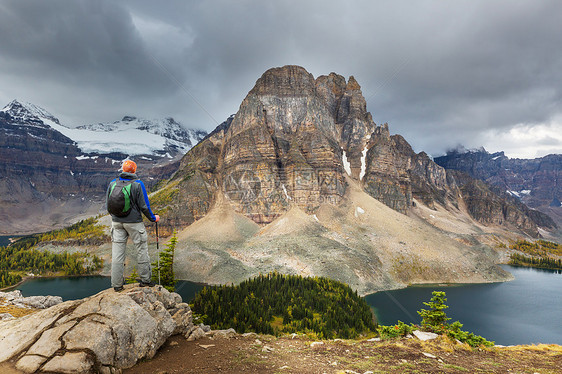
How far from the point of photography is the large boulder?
6.96 m

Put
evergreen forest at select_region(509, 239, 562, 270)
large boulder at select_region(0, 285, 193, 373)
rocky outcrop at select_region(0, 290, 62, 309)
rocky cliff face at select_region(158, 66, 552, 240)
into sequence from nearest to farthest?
large boulder at select_region(0, 285, 193, 373), rocky outcrop at select_region(0, 290, 62, 309), rocky cliff face at select_region(158, 66, 552, 240), evergreen forest at select_region(509, 239, 562, 270)

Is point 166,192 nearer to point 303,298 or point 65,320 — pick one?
point 303,298

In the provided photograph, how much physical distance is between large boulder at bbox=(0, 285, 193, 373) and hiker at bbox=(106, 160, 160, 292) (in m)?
0.99

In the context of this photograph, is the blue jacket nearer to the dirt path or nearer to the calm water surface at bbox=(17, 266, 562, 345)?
the dirt path

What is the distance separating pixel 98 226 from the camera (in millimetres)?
100062

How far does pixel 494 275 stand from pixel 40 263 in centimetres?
14514

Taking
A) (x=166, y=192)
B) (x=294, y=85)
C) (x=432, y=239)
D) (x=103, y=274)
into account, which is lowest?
Answer: (x=103, y=274)

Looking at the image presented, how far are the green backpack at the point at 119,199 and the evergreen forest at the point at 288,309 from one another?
95.8 ft

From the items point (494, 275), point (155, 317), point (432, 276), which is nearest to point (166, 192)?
point (432, 276)

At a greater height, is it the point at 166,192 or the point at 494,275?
the point at 166,192

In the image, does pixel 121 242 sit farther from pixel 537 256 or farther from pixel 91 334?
pixel 537 256

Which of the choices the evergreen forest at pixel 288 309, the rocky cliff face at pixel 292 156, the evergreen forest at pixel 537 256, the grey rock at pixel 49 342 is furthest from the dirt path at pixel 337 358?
the evergreen forest at pixel 537 256

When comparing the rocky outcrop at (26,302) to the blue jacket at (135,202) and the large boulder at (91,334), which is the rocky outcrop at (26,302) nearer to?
Answer: the large boulder at (91,334)

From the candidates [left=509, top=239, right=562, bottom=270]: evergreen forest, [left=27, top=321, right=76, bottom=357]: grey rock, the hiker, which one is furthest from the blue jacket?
[left=509, top=239, right=562, bottom=270]: evergreen forest
